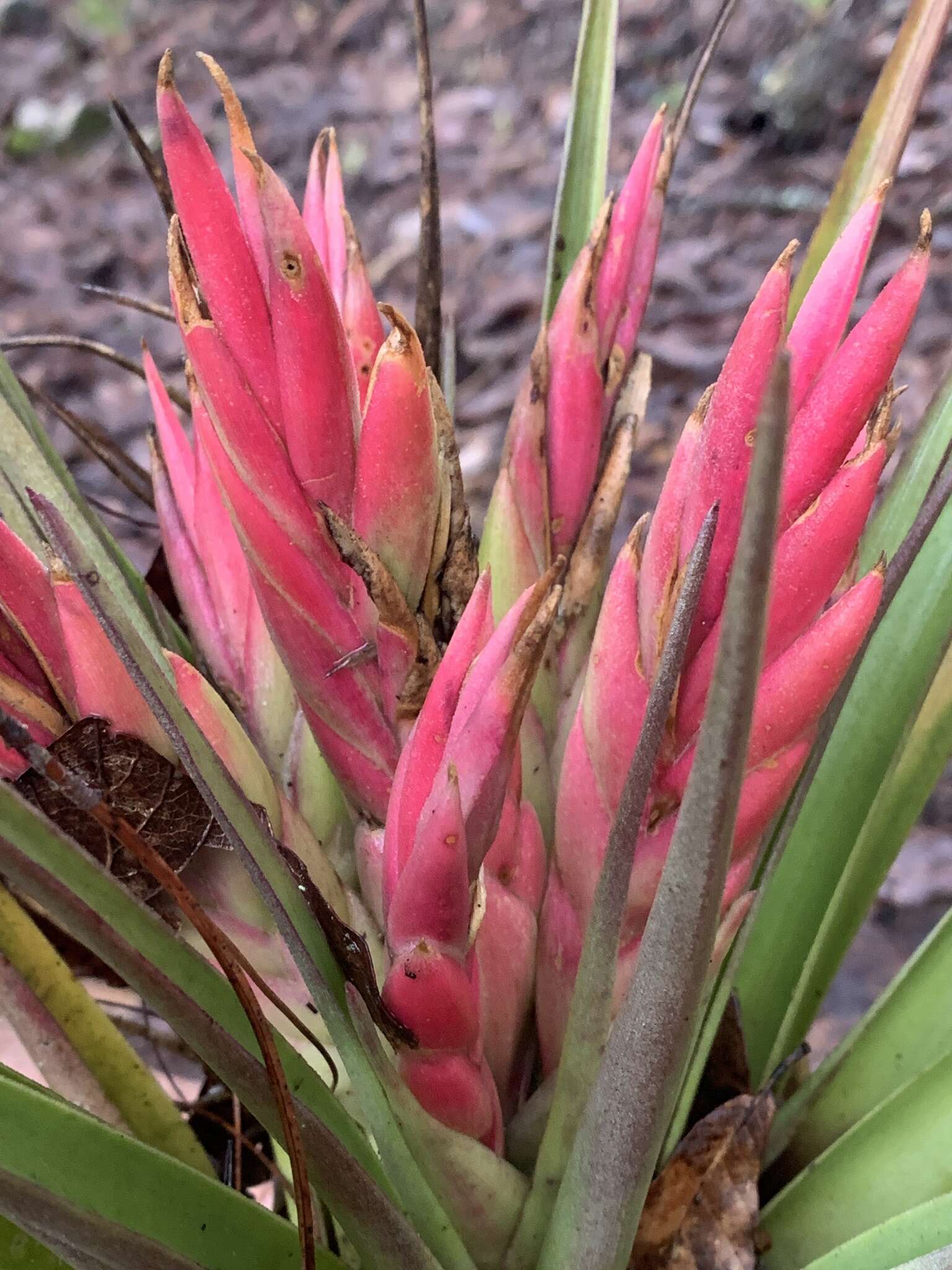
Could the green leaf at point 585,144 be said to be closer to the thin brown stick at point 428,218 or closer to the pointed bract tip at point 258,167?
the thin brown stick at point 428,218

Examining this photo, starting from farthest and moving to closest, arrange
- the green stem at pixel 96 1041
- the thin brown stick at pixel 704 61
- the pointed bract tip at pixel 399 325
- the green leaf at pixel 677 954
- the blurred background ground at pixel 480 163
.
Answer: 1. the blurred background ground at pixel 480 163
2. the thin brown stick at pixel 704 61
3. the green stem at pixel 96 1041
4. the pointed bract tip at pixel 399 325
5. the green leaf at pixel 677 954

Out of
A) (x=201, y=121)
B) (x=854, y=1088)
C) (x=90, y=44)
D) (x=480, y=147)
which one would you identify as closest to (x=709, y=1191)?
(x=854, y=1088)

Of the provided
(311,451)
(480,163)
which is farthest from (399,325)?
(480,163)

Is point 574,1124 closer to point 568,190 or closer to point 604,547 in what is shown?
point 604,547

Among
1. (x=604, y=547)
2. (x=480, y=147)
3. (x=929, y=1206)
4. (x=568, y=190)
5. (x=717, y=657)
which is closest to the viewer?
(x=717, y=657)

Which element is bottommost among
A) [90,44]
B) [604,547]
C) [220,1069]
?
[220,1069]

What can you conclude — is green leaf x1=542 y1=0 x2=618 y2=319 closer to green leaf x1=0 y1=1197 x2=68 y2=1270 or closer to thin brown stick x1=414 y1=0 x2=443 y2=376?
thin brown stick x1=414 y1=0 x2=443 y2=376

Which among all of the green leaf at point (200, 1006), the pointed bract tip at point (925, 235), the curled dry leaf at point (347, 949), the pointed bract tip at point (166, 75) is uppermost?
the pointed bract tip at point (925, 235)

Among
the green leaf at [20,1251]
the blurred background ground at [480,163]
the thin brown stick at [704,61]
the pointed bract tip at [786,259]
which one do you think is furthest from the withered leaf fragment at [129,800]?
the blurred background ground at [480,163]
